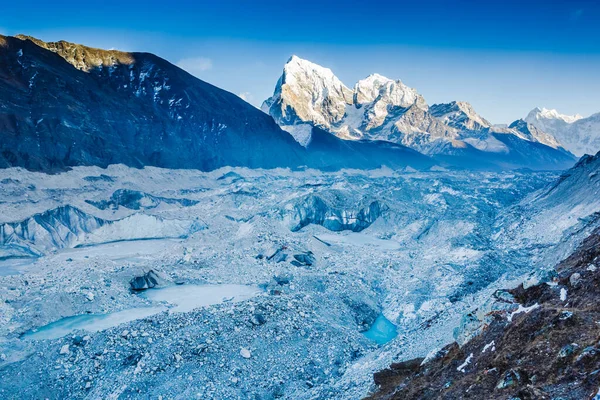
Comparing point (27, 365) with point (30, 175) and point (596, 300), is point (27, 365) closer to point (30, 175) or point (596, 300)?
point (596, 300)

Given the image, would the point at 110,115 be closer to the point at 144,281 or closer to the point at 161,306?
the point at 144,281

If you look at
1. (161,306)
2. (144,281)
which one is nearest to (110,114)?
(144,281)

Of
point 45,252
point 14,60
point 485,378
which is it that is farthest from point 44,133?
point 485,378

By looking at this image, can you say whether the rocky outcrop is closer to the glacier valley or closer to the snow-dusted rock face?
the glacier valley

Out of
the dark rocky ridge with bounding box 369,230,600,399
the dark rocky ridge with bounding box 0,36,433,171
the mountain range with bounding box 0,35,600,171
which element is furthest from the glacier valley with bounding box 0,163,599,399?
the dark rocky ridge with bounding box 0,36,433,171

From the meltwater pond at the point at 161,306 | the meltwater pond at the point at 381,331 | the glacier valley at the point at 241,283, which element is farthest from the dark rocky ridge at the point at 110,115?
the meltwater pond at the point at 381,331

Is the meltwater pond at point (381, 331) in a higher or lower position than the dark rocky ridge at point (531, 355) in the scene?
lower

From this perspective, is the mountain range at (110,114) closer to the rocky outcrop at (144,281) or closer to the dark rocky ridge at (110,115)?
the dark rocky ridge at (110,115)
